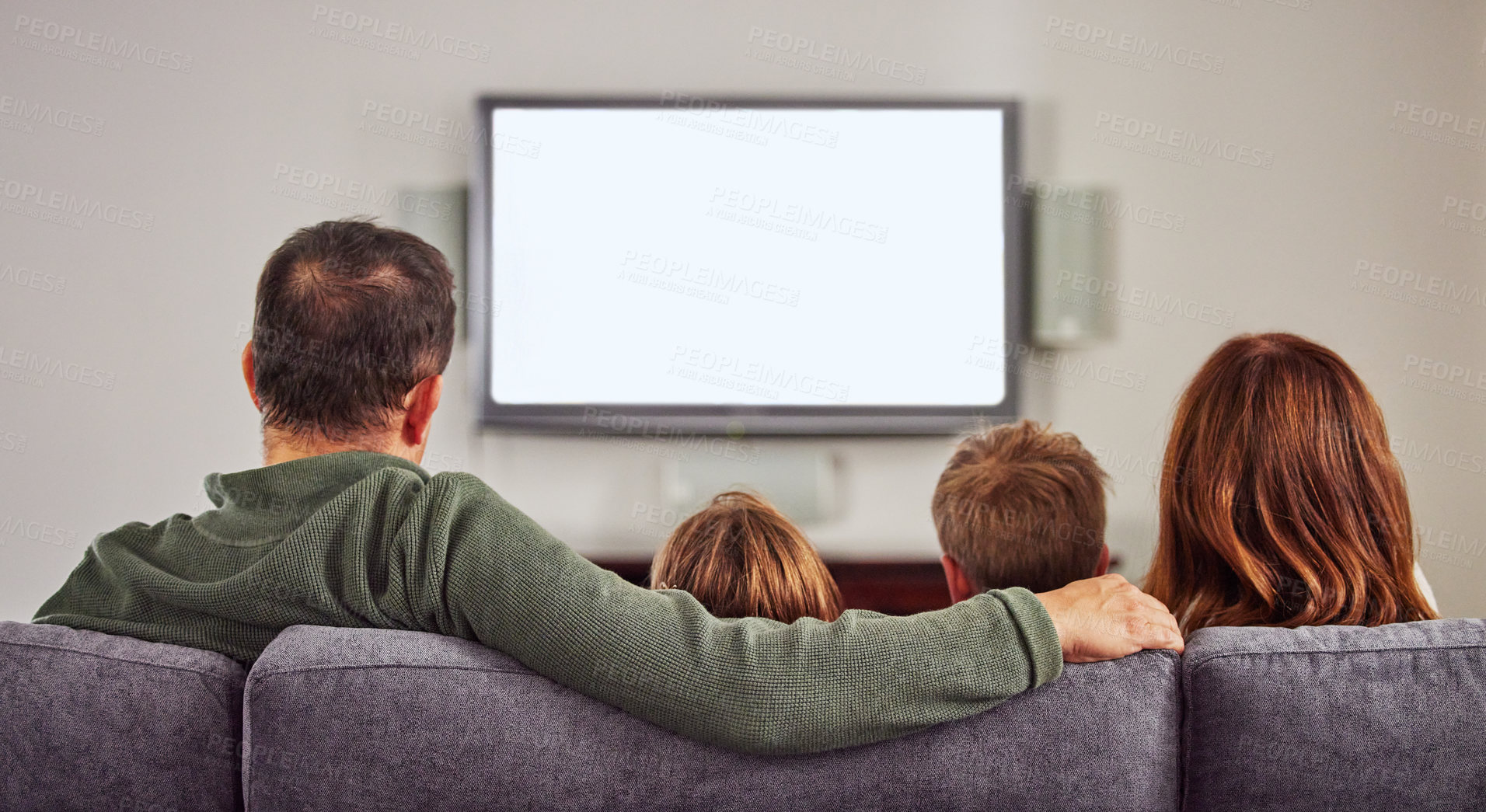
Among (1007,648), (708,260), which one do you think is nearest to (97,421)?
(708,260)

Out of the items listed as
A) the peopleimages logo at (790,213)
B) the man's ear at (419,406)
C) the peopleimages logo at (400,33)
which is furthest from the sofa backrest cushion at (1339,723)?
the peopleimages logo at (400,33)

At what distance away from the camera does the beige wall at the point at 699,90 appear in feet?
9.94

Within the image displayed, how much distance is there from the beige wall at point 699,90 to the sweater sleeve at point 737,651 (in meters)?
2.11

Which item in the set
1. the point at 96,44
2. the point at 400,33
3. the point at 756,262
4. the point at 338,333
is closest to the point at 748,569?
the point at 338,333

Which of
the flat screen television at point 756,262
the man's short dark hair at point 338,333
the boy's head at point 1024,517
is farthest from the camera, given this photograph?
the flat screen television at point 756,262

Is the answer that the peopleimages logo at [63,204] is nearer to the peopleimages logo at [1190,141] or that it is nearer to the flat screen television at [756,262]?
the flat screen television at [756,262]

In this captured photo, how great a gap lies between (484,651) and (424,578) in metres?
0.09

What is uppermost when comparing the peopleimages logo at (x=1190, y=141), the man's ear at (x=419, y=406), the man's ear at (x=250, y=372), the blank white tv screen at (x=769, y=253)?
the peopleimages logo at (x=1190, y=141)

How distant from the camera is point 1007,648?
33.3 inches

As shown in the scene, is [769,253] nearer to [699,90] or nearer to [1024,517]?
[699,90]

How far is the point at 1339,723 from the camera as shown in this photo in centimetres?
84

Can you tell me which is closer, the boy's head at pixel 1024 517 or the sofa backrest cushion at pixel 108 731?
the sofa backrest cushion at pixel 108 731

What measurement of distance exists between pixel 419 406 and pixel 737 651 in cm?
Result: 51

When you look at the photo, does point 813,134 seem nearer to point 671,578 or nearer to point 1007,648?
point 671,578
